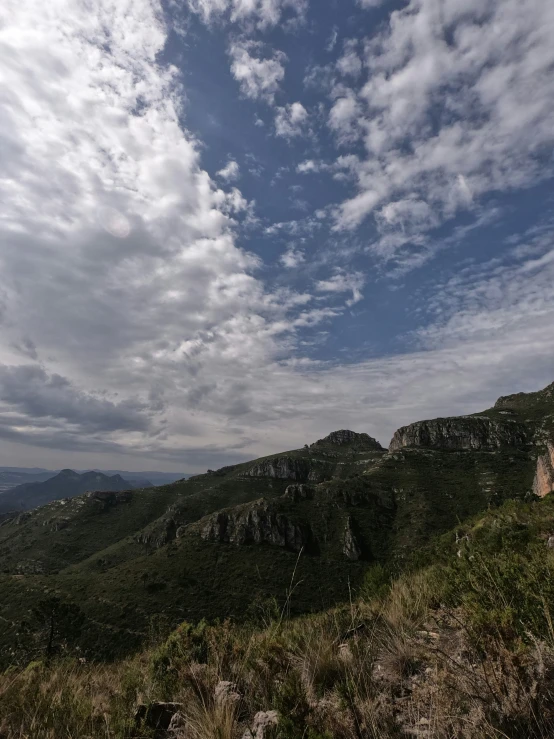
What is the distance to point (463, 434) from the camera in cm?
16075

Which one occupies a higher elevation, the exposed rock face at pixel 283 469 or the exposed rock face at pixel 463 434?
the exposed rock face at pixel 463 434

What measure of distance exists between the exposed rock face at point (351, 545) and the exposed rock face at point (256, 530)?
11.6 m

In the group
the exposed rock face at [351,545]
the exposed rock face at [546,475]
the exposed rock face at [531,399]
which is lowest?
the exposed rock face at [351,545]

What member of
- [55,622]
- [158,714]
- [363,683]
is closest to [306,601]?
[55,622]

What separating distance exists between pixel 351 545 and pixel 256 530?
28126mm

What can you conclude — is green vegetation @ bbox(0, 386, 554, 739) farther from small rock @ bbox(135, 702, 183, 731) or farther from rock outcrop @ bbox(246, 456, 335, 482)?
rock outcrop @ bbox(246, 456, 335, 482)

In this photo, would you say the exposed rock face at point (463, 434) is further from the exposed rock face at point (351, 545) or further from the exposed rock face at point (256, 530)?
the exposed rock face at point (256, 530)

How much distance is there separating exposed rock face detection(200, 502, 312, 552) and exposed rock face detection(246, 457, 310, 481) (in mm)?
70124

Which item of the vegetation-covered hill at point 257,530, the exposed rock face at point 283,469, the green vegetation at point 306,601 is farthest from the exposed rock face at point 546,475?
the exposed rock face at point 283,469

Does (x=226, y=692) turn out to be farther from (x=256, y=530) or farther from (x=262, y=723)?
(x=256, y=530)

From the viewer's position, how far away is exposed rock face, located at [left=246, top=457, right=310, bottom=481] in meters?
180

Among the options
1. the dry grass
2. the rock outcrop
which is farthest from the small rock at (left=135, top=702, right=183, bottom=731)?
the rock outcrop

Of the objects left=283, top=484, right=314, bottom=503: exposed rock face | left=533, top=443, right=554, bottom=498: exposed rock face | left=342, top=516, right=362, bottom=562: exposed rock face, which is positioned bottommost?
left=342, top=516, right=362, bottom=562: exposed rock face

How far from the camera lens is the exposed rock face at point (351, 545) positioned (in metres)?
95.1
